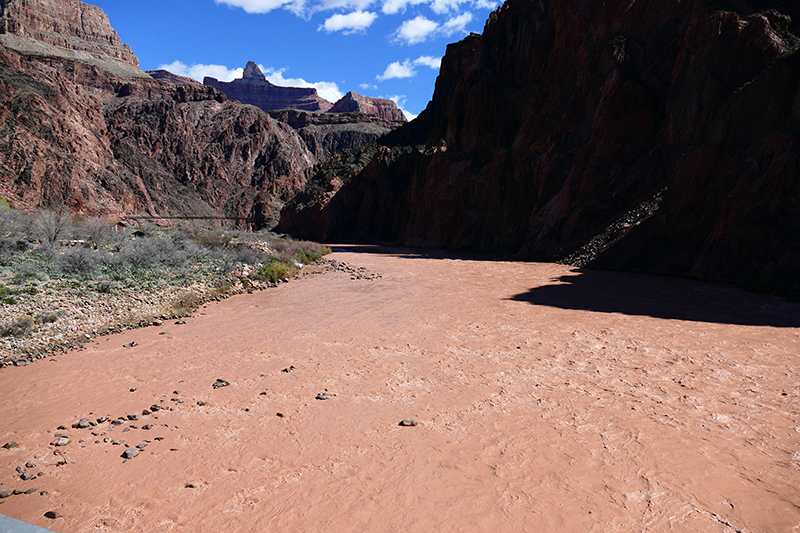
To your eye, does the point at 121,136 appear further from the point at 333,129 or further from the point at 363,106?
the point at 363,106

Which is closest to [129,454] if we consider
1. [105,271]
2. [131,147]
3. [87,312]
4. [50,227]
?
[87,312]

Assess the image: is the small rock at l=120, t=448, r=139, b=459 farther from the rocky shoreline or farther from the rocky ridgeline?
the rocky ridgeline

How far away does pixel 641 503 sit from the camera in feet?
13.6

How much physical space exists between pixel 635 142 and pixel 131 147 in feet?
271

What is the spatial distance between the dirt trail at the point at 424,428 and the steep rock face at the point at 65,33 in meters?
115

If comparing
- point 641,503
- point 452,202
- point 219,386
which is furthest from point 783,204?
point 452,202

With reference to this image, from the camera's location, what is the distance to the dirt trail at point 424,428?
414 centimetres

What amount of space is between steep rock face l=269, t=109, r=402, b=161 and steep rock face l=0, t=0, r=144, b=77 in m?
42.5

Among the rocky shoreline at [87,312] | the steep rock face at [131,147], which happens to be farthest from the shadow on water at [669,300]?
the steep rock face at [131,147]

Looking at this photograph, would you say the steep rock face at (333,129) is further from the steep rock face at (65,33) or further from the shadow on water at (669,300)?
the shadow on water at (669,300)

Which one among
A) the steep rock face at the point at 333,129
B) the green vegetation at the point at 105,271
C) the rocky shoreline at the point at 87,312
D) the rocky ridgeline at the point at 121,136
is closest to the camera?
the rocky shoreline at the point at 87,312

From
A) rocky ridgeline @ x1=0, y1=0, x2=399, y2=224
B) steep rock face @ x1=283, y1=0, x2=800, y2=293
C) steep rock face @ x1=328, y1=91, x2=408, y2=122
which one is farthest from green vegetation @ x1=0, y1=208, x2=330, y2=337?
steep rock face @ x1=328, y1=91, x2=408, y2=122

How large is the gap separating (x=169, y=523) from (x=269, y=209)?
279 feet

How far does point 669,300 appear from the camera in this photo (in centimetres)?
1416
